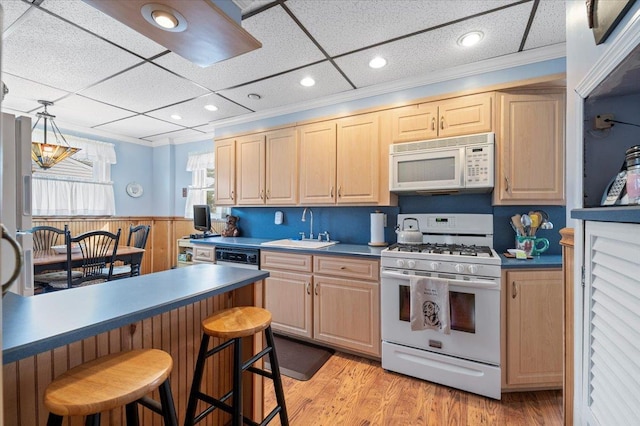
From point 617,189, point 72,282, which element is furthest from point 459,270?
point 72,282

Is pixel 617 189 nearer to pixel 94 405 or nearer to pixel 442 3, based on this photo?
pixel 442 3

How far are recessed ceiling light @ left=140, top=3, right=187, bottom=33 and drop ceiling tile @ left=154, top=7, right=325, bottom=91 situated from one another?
44 centimetres

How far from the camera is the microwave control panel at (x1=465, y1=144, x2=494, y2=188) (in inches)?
84.9

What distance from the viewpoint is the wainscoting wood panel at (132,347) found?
2.83 ft

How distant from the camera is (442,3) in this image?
1658 mm

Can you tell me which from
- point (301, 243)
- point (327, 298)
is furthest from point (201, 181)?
point (327, 298)

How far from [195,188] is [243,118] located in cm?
171

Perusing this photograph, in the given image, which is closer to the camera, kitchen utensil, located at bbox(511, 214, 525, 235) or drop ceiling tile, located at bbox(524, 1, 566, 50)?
drop ceiling tile, located at bbox(524, 1, 566, 50)

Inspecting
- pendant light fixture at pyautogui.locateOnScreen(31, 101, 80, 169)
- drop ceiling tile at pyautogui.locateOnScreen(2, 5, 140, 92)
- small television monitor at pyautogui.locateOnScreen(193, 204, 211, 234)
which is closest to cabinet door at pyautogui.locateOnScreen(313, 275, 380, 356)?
small television monitor at pyautogui.locateOnScreen(193, 204, 211, 234)

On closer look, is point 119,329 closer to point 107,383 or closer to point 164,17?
point 107,383

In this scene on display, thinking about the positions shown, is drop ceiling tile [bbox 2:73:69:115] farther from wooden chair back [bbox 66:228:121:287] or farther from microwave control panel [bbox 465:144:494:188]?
microwave control panel [bbox 465:144:494:188]

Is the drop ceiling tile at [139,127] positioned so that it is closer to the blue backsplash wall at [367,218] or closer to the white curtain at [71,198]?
the white curtain at [71,198]

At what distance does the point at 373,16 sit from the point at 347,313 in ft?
7.02

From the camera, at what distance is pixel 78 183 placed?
417 cm
